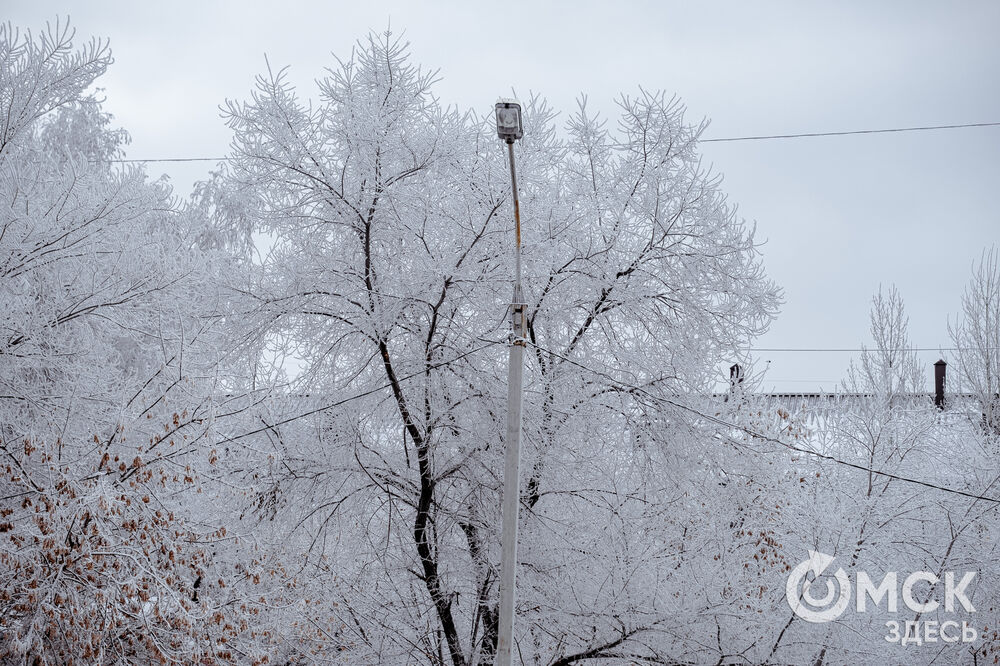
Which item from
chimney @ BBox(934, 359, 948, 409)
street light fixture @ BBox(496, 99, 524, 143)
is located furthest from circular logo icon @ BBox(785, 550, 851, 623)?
chimney @ BBox(934, 359, 948, 409)

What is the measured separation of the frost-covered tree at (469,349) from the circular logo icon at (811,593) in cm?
176

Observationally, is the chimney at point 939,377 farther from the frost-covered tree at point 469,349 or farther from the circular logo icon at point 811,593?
the frost-covered tree at point 469,349

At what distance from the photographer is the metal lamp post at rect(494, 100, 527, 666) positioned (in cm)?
821

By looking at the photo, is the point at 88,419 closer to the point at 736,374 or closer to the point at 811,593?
the point at 736,374

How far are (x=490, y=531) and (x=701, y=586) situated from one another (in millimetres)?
2623

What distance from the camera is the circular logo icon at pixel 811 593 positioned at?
12.3 m

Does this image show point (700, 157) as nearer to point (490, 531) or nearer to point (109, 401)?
point (490, 531)

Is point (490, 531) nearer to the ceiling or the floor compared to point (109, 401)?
nearer to the floor

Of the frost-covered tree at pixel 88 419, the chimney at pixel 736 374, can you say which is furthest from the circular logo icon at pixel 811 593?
the frost-covered tree at pixel 88 419

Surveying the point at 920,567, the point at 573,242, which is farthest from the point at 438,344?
the point at 920,567

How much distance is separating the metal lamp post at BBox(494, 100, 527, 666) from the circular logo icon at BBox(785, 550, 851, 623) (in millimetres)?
5287

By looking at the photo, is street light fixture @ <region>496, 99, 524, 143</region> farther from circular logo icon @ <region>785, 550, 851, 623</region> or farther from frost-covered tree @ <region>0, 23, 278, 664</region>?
circular logo icon @ <region>785, 550, 851, 623</region>

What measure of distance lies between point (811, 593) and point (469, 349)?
6.17m

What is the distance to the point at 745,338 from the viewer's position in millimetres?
11547
